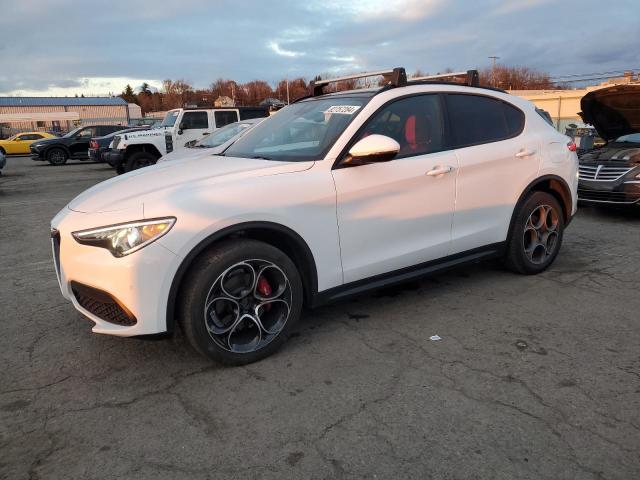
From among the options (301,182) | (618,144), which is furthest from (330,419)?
(618,144)

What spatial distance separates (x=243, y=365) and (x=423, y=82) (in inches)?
104

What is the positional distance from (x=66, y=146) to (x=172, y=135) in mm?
11642

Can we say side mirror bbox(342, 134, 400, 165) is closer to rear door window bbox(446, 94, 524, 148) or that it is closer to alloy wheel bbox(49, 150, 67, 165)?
rear door window bbox(446, 94, 524, 148)

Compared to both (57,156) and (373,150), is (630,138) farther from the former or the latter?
(57,156)

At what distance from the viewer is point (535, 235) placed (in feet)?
15.2

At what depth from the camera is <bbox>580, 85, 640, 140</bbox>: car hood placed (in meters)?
7.46

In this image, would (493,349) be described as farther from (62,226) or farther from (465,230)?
(62,226)

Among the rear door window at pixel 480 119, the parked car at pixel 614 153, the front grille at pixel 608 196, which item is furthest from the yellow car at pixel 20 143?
the rear door window at pixel 480 119

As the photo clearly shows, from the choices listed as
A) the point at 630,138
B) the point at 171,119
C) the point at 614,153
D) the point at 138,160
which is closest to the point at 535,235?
the point at 614,153

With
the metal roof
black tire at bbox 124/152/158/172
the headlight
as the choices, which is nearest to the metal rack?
the headlight

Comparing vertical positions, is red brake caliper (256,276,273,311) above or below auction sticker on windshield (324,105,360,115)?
below

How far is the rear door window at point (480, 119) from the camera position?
4059 millimetres

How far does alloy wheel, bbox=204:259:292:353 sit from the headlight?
0.45 meters

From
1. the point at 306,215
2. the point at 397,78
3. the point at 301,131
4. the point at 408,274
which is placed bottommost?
the point at 408,274
